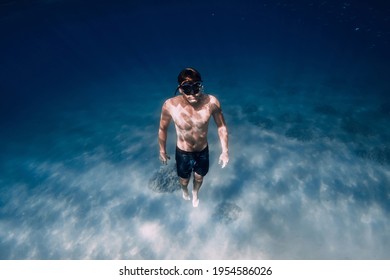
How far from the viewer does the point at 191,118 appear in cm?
432

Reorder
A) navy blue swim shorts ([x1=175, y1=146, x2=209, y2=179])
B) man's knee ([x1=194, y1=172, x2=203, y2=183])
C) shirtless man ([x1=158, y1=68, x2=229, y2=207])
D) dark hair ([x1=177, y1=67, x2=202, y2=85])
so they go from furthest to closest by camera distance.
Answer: man's knee ([x1=194, y1=172, x2=203, y2=183]) → navy blue swim shorts ([x1=175, y1=146, x2=209, y2=179]) → shirtless man ([x1=158, y1=68, x2=229, y2=207]) → dark hair ([x1=177, y1=67, x2=202, y2=85])

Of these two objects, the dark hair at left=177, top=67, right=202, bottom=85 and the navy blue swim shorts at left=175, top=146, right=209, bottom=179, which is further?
the navy blue swim shorts at left=175, top=146, right=209, bottom=179

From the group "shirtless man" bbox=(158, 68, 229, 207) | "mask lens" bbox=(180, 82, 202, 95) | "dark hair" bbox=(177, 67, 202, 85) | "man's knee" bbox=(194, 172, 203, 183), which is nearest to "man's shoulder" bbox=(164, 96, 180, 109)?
"shirtless man" bbox=(158, 68, 229, 207)

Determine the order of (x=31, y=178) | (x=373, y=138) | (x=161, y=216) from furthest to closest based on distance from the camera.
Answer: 1. (x=373, y=138)
2. (x=31, y=178)
3. (x=161, y=216)

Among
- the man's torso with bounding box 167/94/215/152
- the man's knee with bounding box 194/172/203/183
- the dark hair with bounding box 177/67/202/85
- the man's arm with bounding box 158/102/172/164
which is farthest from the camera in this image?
the man's knee with bounding box 194/172/203/183

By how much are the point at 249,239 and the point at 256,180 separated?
2.49m

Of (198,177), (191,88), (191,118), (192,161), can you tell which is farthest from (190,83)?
(198,177)

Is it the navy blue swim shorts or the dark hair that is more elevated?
the dark hair

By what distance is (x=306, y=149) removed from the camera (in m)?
10.8

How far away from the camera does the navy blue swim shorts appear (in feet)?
16.2

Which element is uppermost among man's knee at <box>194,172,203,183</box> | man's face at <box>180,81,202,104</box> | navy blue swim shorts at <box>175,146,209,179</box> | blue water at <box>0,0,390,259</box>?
man's face at <box>180,81,202,104</box>

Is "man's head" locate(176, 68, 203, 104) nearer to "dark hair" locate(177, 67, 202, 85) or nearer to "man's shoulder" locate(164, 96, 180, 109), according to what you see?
"dark hair" locate(177, 67, 202, 85)

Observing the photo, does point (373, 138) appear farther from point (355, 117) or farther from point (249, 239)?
point (249, 239)
